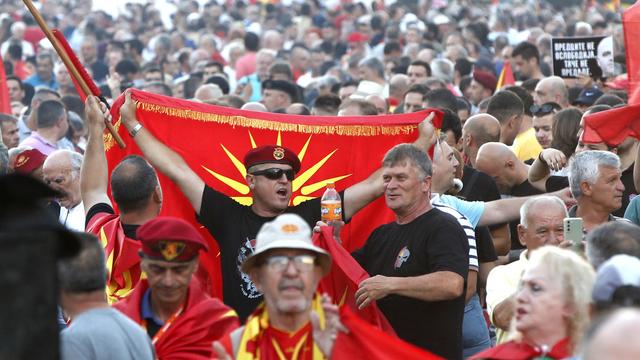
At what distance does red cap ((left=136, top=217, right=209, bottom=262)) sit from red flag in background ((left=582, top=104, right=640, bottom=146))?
148 inches

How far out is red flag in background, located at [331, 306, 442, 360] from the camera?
256 inches

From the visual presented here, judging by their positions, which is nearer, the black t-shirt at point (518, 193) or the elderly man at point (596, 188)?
the elderly man at point (596, 188)

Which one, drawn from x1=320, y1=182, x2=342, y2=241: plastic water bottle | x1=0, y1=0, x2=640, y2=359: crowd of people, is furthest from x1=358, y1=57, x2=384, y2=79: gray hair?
x1=320, y1=182, x2=342, y2=241: plastic water bottle

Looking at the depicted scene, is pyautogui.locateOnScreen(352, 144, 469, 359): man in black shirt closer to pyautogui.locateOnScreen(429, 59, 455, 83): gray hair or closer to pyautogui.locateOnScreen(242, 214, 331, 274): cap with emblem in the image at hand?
pyautogui.locateOnScreen(242, 214, 331, 274): cap with emblem

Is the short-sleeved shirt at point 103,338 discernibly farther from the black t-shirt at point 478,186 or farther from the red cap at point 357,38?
the red cap at point 357,38

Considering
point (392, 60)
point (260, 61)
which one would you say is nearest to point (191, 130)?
point (260, 61)

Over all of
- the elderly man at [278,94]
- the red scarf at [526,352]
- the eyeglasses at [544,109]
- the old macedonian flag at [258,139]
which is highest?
the elderly man at [278,94]

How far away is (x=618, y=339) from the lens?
4.21 m

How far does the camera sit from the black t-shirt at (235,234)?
823 cm

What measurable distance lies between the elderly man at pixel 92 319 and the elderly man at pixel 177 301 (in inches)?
24.8

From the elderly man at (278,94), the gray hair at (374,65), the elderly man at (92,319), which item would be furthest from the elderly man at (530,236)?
the gray hair at (374,65)

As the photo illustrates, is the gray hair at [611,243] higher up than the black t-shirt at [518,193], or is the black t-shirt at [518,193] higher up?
the black t-shirt at [518,193]

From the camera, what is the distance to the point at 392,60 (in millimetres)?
22375

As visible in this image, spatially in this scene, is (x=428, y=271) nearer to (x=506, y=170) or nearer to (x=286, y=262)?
(x=286, y=262)
